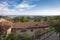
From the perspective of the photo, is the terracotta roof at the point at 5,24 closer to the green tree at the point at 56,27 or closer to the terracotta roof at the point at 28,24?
the terracotta roof at the point at 28,24

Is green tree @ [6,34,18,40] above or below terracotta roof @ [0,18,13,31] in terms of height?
below

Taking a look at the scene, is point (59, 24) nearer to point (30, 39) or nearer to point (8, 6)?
point (30, 39)

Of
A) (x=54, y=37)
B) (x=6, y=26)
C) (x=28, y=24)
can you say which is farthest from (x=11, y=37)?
(x=54, y=37)

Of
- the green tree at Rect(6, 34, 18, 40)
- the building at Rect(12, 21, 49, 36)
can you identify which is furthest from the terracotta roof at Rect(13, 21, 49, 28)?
the green tree at Rect(6, 34, 18, 40)

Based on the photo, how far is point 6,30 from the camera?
52.5 inches

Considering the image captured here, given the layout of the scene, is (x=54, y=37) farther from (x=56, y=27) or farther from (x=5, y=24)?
(x=5, y=24)

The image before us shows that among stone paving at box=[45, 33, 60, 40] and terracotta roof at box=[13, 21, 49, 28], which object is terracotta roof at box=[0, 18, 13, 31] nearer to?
terracotta roof at box=[13, 21, 49, 28]

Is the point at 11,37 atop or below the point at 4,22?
below

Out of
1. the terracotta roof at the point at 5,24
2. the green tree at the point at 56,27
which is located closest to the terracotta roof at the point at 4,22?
the terracotta roof at the point at 5,24

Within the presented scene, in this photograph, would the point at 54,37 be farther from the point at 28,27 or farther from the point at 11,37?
the point at 11,37

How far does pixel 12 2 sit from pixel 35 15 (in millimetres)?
376

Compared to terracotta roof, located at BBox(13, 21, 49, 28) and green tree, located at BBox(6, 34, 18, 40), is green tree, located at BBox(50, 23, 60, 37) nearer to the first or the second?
terracotta roof, located at BBox(13, 21, 49, 28)

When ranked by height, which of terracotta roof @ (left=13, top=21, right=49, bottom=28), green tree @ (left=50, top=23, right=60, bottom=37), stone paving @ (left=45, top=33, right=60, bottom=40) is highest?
terracotta roof @ (left=13, top=21, right=49, bottom=28)

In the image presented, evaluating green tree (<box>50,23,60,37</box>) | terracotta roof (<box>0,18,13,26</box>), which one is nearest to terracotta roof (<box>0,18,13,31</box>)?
terracotta roof (<box>0,18,13,26</box>)
